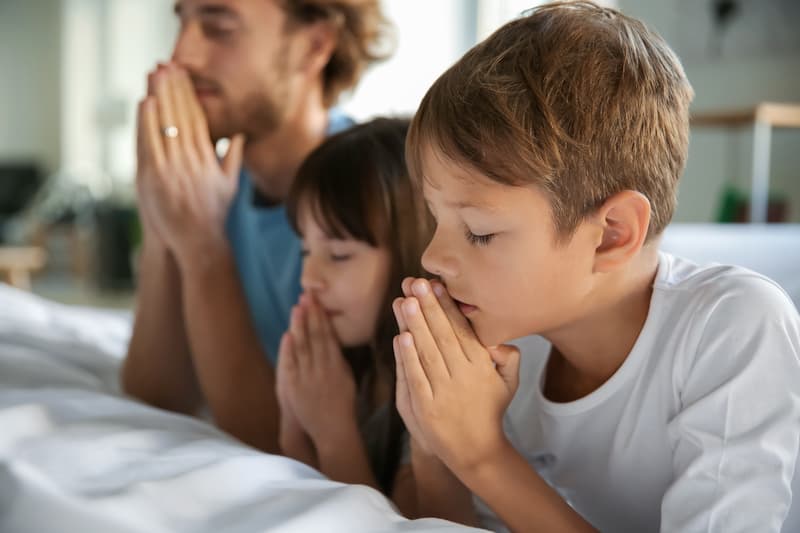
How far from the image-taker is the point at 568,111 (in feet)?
2.27

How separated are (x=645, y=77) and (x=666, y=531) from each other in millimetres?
391

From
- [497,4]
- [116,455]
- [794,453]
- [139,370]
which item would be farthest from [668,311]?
[497,4]

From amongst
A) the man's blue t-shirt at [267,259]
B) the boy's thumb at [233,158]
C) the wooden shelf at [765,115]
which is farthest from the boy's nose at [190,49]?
the wooden shelf at [765,115]

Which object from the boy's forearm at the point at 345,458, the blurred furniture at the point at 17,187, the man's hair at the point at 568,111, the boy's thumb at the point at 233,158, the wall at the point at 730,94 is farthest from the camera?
the blurred furniture at the point at 17,187

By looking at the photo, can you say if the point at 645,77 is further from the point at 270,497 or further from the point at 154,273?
the point at 154,273

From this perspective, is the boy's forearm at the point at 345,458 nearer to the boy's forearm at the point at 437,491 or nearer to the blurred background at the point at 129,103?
the boy's forearm at the point at 437,491

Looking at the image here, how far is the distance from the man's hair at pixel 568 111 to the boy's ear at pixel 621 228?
0.5 inches

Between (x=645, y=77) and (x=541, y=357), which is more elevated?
(x=645, y=77)

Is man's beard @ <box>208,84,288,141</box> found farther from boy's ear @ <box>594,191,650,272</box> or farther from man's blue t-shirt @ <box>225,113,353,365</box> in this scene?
boy's ear @ <box>594,191,650,272</box>

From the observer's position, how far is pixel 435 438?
78cm

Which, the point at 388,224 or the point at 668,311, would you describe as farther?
the point at 388,224

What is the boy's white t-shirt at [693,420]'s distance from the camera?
25.5 inches

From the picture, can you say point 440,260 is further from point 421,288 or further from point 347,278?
point 347,278

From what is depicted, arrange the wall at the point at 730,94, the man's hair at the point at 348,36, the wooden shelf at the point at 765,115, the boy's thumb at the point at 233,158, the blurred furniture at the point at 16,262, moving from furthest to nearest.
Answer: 1. the blurred furniture at the point at 16,262
2. the wall at the point at 730,94
3. the wooden shelf at the point at 765,115
4. the man's hair at the point at 348,36
5. the boy's thumb at the point at 233,158
